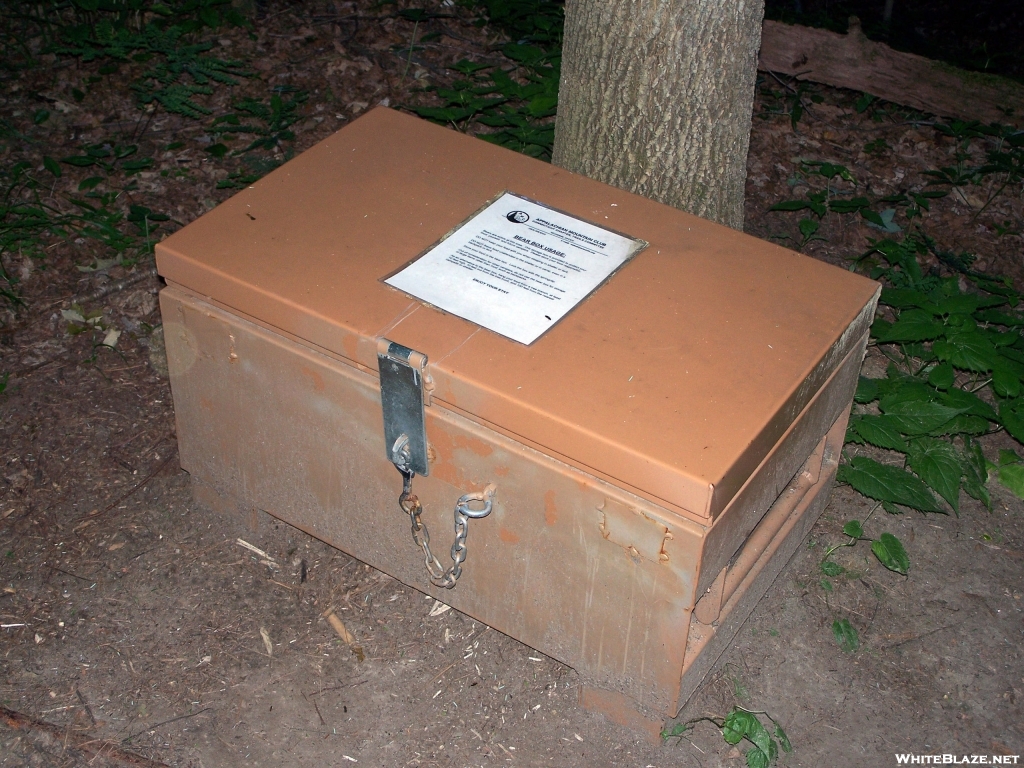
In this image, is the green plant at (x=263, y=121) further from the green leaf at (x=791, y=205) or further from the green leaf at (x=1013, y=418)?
the green leaf at (x=1013, y=418)

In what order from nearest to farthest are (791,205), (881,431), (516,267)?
(516,267) → (881,431) → (791,205)

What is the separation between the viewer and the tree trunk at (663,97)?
2736 mm

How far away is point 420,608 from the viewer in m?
2.69

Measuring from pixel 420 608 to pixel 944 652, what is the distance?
1.27m

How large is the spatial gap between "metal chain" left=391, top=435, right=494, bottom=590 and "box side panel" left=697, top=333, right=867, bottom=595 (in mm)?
457

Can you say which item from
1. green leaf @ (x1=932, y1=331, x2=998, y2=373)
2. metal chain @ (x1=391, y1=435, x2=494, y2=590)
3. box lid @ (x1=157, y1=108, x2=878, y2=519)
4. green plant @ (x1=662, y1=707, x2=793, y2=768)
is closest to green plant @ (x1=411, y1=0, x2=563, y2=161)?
box lid @ (x1=157, y1=108, x2=878, y2=519)

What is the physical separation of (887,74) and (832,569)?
7.73 ft

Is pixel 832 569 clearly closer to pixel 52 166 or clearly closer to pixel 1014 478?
pixel 1014 478

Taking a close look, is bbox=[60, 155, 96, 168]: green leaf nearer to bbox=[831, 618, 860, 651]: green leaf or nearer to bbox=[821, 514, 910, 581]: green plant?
bbox=[821, 514, 910, 581]: green plant

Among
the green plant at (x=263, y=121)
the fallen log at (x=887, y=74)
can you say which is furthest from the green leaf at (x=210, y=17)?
the fallen log at (x=887, y=74)

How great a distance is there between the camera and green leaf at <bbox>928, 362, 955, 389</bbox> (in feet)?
9.72

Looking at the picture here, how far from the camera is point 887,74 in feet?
14.0

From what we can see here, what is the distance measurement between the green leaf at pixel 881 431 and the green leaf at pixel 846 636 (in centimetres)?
50

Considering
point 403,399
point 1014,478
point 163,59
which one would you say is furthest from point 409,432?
point 163,59
